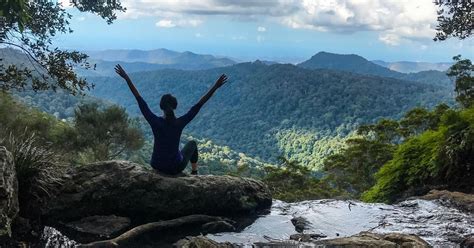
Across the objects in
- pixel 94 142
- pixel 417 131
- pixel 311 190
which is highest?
pixel 417 131

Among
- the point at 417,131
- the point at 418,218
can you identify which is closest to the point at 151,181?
the point at 418,218

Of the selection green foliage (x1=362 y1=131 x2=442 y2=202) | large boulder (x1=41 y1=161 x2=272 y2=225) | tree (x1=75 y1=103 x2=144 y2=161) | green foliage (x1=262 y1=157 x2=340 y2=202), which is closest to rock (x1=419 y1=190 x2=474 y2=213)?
green foliage (x1=362 y1=131 x2=442 y2=202)

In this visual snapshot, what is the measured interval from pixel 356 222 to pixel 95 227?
533 cm

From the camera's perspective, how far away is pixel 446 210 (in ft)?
31.1

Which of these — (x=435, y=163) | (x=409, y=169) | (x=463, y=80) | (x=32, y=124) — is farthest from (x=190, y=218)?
(x=463, y=80)

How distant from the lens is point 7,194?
6.64 m

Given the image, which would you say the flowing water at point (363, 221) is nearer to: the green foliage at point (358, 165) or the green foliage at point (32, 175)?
the green foliage at point (32, 175)

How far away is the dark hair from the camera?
852 cm

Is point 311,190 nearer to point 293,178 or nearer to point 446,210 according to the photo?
point 293,178

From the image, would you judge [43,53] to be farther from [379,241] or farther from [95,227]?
[379,241]

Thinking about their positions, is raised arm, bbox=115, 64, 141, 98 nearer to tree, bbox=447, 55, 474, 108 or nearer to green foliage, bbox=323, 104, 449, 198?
tree, bbox=447, 55, 474, 108

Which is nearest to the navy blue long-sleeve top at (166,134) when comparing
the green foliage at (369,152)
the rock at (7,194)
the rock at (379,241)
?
the rock at (7,194)

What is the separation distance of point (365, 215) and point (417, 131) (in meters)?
29.2

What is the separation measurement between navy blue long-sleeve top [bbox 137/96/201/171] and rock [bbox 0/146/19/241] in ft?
8.27
